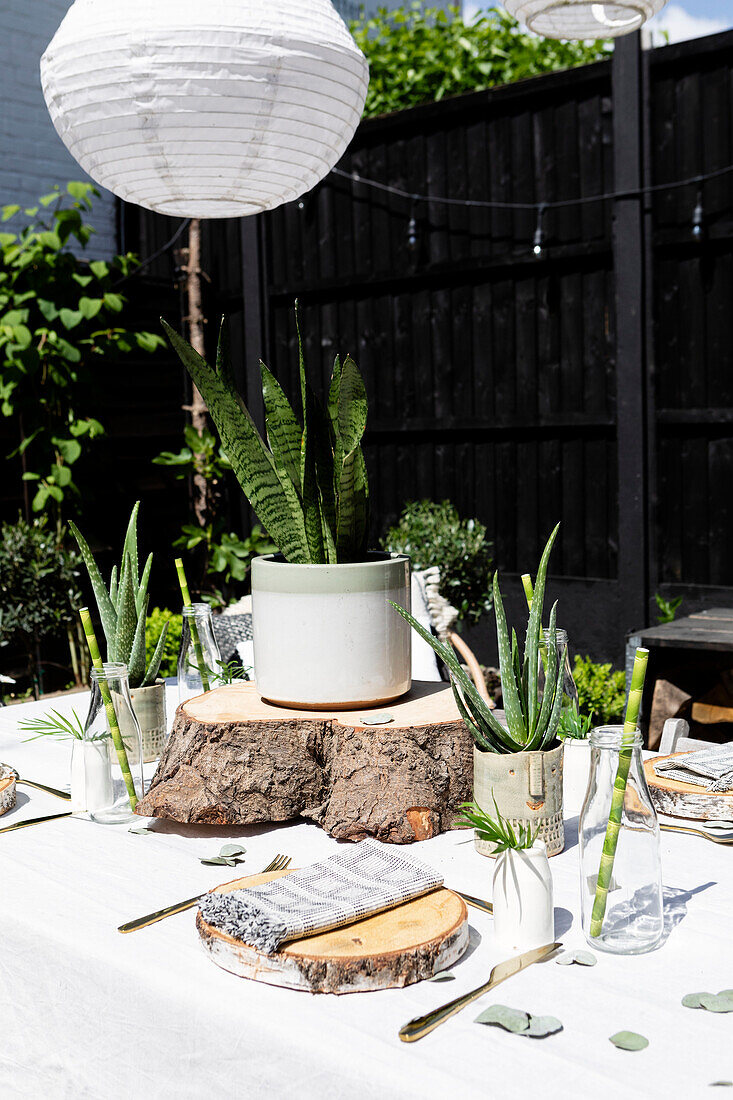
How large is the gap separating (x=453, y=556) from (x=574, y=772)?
255 centimetres

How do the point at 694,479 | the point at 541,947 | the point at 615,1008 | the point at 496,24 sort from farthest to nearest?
the point at 496,24 → the point at 694,479 → the point at 541,947 → the point at 615,1008

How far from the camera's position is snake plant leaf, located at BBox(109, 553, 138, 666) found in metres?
1.74

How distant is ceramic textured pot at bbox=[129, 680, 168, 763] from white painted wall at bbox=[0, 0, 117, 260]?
428 centimetres

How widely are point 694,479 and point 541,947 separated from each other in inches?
132

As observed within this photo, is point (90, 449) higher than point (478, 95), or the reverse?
point (478, 95)

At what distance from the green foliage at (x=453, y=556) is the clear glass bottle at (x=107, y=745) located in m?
2.48

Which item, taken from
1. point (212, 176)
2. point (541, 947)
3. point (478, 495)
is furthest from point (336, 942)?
point (478, 495)

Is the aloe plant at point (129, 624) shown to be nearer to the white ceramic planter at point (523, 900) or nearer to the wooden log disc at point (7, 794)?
the wooden log disc at point (7, 794)

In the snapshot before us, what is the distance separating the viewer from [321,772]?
4.86 ft

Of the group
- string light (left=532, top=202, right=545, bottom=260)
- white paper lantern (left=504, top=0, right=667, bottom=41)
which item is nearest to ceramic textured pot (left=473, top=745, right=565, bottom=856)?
white paper lantern (left=504, top=0, right=667, bottom=41)

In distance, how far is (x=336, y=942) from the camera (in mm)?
1006

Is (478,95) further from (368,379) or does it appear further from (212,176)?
(212,176)

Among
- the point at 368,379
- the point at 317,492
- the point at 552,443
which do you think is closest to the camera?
the point at 317,492

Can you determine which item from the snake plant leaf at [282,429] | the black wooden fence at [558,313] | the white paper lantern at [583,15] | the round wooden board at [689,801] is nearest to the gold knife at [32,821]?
the snake plant leaf at [282,429]
